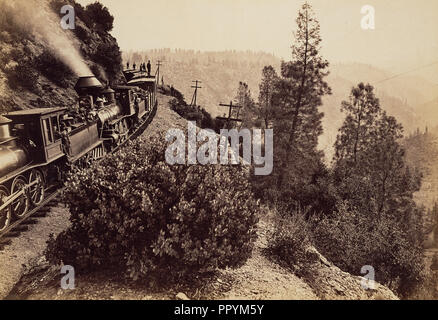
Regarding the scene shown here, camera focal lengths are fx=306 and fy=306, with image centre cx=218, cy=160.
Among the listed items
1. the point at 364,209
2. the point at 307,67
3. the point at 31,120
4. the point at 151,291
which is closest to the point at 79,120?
the point at 31,120

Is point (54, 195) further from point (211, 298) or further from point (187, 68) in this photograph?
point (187, 68)

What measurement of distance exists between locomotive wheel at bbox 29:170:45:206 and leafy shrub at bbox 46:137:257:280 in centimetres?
433

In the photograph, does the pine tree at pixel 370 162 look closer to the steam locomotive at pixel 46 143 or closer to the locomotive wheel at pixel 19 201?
the steam locomotive at pixel 46 143

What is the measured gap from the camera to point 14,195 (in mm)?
8727

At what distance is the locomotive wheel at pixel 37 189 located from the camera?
9.96 meters

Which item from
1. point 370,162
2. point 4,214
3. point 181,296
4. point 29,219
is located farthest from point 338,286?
point 370,162

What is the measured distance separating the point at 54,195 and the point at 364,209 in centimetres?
2089

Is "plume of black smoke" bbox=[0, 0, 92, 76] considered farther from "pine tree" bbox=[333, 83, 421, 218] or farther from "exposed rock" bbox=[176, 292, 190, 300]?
"pine tree" bbox=[333, 83, 421, 218]

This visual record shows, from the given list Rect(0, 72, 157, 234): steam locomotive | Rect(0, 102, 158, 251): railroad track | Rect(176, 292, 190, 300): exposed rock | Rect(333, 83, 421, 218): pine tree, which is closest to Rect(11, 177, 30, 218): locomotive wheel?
Rect(0, 72, 157, 234): steam locomotive

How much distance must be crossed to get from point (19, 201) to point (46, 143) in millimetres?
1978

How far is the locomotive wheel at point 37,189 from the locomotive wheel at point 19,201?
0.94 feet

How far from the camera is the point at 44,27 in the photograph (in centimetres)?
2544

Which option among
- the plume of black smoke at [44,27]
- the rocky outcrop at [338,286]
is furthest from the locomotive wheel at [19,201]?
the plume of black smoke at [44,27]

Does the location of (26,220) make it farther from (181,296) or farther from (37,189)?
(181,296)
